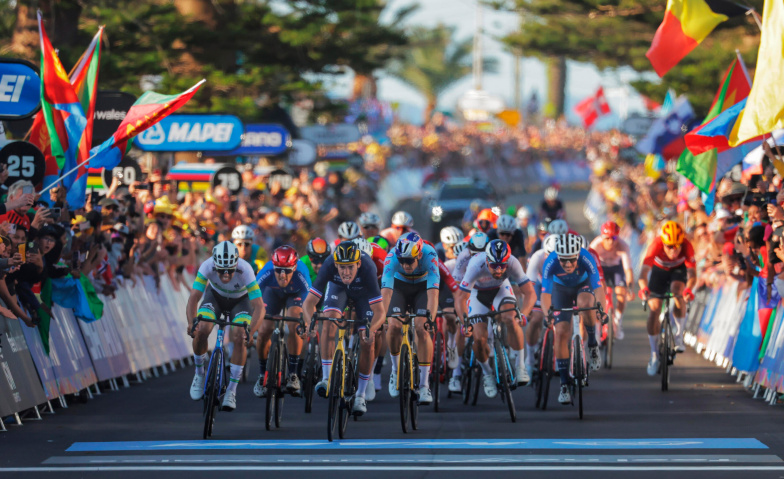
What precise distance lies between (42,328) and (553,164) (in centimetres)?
6746

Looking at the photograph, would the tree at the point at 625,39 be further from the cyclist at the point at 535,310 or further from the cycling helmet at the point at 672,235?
the cyclist at the point at 535,310

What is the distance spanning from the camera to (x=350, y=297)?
12805 millimetres

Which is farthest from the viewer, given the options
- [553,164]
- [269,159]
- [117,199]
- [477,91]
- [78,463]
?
[477,91]

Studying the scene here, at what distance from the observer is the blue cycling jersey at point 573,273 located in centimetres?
1380

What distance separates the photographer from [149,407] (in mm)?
14148

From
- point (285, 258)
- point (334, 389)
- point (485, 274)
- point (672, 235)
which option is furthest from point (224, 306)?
point (672, 235)

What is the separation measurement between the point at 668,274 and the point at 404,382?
18.4 feet

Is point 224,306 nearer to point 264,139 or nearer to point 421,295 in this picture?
point 421,295

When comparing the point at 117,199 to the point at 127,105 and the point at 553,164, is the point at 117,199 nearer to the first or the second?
the point at 127,105

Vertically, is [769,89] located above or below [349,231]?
above

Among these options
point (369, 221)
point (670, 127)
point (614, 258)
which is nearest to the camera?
point (369, 221)

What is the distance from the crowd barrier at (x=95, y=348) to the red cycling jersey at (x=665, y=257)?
622 centimetres

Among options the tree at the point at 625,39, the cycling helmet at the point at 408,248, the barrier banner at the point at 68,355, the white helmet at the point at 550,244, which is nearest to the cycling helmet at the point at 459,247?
the white helmet at the point at 550,244

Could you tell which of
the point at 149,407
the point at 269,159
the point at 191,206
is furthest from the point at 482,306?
the point at 269,159
